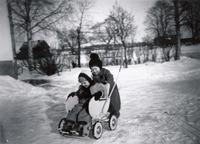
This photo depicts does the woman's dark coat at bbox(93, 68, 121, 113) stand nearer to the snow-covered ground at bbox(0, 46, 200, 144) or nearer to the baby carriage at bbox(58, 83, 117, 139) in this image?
the baby carriage at bbox(58, 83, 117, 139)

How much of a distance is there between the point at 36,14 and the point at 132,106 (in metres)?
2.78

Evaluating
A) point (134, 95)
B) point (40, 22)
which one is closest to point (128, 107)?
point (134, 95)

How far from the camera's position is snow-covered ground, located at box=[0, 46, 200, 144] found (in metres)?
2.02

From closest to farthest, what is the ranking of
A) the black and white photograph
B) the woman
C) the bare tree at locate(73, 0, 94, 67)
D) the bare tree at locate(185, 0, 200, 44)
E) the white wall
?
the black and white photograph < the woman < the bare tree at locate(185, 0, 200, 44) < the white wall < the bare tree at locate(73, 0, 94, 67)

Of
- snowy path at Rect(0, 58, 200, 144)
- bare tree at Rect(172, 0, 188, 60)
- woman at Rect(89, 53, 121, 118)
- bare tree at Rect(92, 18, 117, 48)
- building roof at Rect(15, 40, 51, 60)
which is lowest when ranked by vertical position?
snowy path at Rect(0, 58, 200, 144)

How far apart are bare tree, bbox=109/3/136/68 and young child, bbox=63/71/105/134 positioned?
1157mm

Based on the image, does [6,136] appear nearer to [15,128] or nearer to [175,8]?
[15,128]

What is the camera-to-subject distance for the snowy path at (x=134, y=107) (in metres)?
2.02

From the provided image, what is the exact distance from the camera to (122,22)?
A: 2920 mm

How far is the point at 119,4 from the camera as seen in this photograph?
2.97 metres

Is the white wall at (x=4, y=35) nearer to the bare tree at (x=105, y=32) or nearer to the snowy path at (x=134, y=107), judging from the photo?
the snowy path at (x=134, y=107)

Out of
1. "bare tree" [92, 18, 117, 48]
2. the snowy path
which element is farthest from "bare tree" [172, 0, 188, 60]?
"bare tree" [92, 18, 117, 48]

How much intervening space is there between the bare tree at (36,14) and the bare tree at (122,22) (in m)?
1.00

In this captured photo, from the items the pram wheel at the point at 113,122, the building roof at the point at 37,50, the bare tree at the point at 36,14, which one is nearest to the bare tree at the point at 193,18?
the pram wheel at the point at 113,122
